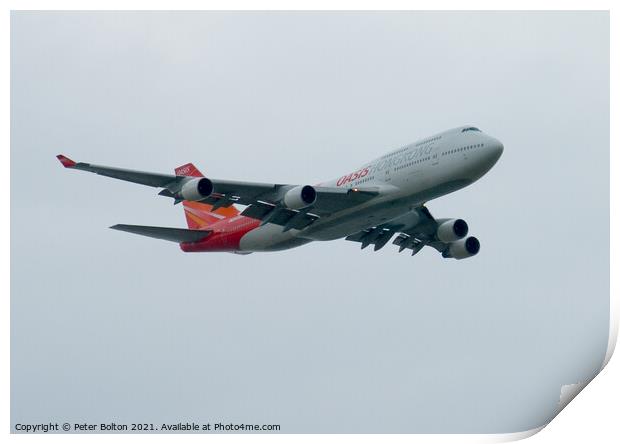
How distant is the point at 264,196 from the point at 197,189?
3351 millimetres

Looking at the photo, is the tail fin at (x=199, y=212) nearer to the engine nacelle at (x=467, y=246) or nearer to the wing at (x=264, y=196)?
the wing at (x=264, y=196)

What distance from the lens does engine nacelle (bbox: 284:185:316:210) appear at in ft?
113

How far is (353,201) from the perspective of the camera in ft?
115

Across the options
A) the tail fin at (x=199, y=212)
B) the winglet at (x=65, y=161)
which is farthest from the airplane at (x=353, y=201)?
the tail fin at (x=199, y=212)

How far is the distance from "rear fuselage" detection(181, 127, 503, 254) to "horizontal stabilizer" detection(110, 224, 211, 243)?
340cm

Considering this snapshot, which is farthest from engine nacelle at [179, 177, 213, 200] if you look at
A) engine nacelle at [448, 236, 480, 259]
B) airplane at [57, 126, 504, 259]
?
engine nacelle at [448, 236, 480, 259]

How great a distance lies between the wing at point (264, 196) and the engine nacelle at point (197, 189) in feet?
1.04

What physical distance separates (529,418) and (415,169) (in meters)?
9.06

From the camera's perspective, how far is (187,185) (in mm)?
33688

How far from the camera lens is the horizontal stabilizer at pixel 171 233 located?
38025 millimetres

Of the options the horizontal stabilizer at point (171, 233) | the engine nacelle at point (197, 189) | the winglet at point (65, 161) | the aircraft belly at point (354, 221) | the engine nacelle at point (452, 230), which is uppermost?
the winglet at point (65, 161)
